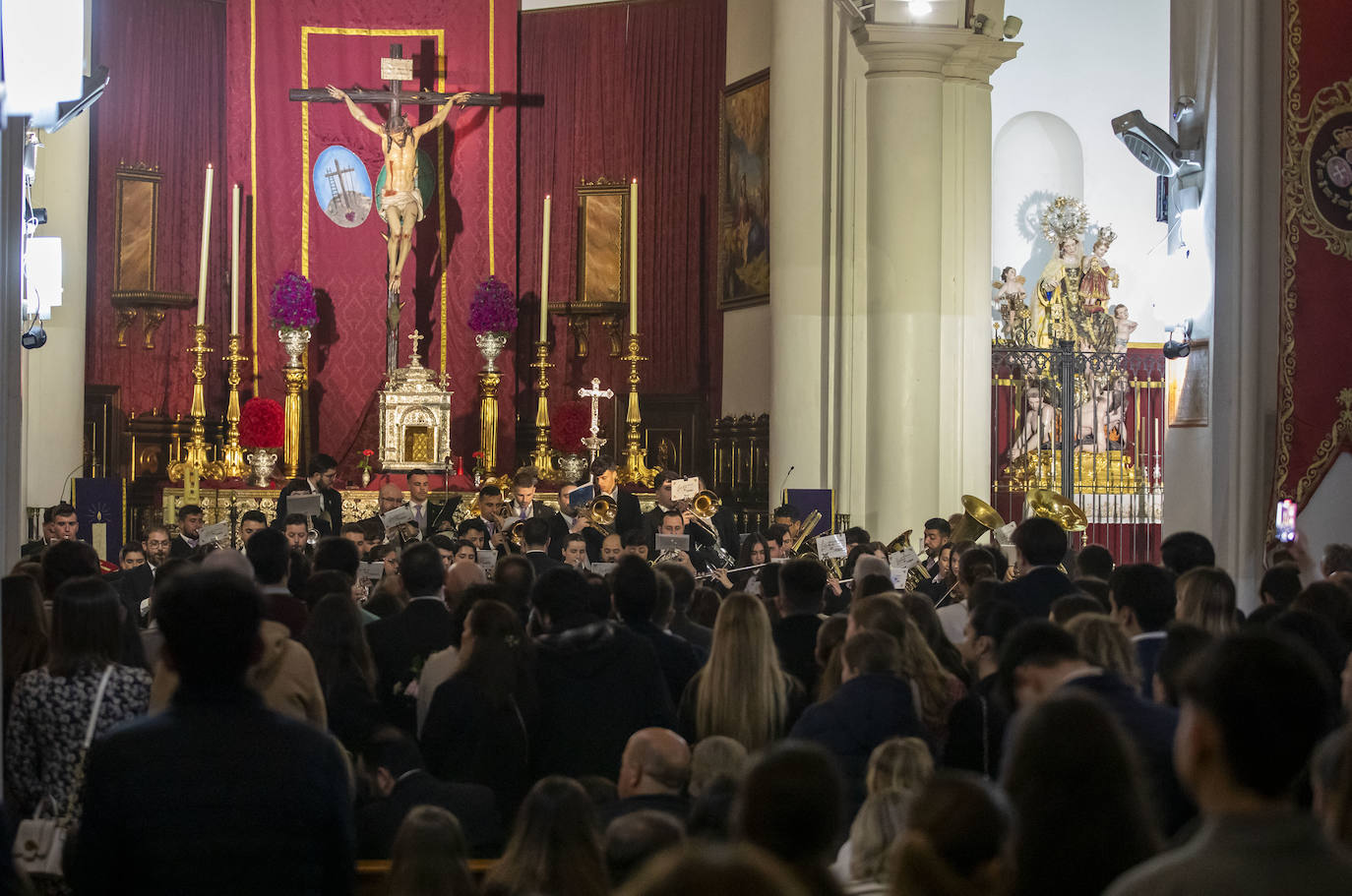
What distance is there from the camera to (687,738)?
5.73m

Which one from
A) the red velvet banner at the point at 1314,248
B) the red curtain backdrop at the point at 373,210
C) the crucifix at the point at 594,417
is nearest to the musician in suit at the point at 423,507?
the crucifix at the point at 594,417

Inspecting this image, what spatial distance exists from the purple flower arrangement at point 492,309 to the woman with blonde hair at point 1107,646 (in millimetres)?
13447

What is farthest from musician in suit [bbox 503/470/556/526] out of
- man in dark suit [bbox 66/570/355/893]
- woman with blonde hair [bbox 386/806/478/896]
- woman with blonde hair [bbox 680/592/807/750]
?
man in dark suit [bbox 66/570/355/893]

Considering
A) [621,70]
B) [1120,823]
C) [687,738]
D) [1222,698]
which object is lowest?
[687,738]

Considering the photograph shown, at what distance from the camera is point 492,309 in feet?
58.9

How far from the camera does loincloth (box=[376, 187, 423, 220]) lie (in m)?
17.8

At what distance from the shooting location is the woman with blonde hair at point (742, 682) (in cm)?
550

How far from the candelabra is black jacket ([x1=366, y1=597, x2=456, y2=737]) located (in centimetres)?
1009

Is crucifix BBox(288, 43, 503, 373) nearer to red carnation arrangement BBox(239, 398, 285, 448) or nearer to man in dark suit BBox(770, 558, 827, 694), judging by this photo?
→ red carnation arrangement BBox(239, 398, 285, 448)

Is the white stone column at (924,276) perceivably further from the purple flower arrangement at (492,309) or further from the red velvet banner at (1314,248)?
the purple flower arrangement at (492,309)

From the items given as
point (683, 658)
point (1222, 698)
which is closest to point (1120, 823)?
point (1222, 698)

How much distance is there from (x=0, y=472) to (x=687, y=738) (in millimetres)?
2622

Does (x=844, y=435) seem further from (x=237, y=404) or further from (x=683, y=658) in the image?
(x=683, y=658)

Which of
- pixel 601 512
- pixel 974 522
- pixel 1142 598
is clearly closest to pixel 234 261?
pixel 601 512
